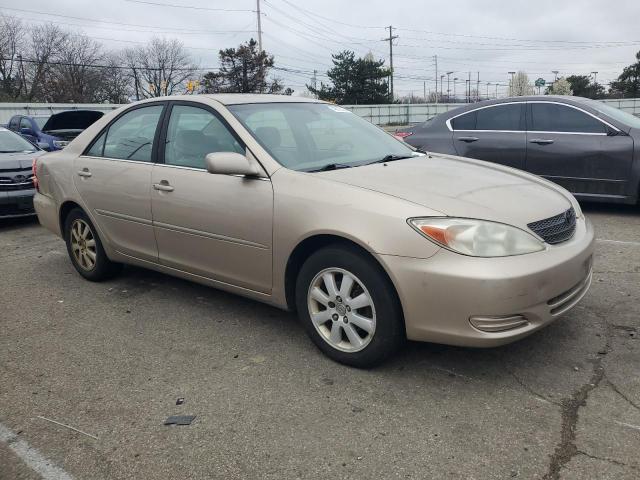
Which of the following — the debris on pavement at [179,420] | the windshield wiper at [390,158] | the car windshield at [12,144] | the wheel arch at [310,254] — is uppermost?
the car windshield at [12,144]

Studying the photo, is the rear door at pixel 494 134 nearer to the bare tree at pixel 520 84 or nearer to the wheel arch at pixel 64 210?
the wheel arch at pixel 64 210

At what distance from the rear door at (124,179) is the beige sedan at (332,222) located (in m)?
0.02

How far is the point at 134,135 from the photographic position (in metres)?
4.52

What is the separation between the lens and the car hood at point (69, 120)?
50.7ft

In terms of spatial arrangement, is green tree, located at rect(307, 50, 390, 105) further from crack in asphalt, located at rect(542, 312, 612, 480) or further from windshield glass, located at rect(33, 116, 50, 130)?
crack in asphalt, located at rect(542, 312, 612, 480)

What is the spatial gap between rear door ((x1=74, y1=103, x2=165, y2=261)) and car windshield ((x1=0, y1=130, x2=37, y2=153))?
15.1 ft

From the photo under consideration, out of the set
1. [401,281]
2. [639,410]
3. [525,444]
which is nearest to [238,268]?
[401,281]

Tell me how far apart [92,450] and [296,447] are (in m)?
0.93

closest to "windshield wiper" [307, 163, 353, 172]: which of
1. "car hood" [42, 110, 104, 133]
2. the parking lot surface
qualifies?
the parking lot surface

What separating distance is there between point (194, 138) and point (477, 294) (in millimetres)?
2342

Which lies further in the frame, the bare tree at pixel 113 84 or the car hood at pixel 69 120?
the bare tree at pixel 113 84

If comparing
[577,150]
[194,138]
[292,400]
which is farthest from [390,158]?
[577,150]

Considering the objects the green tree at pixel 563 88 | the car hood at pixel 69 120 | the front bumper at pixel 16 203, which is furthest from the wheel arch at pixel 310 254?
the green tree at pixel 563 88

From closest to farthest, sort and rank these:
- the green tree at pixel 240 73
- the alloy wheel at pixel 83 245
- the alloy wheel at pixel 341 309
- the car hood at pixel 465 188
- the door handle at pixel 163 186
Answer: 1. the car hood at pixel 465 188
2. the alloy wheel at pixel 341 309
3. the door handle at pixel 163 186
4. the alloy wheel at pixel 83 245
5. the green tree at pixel 240 73
